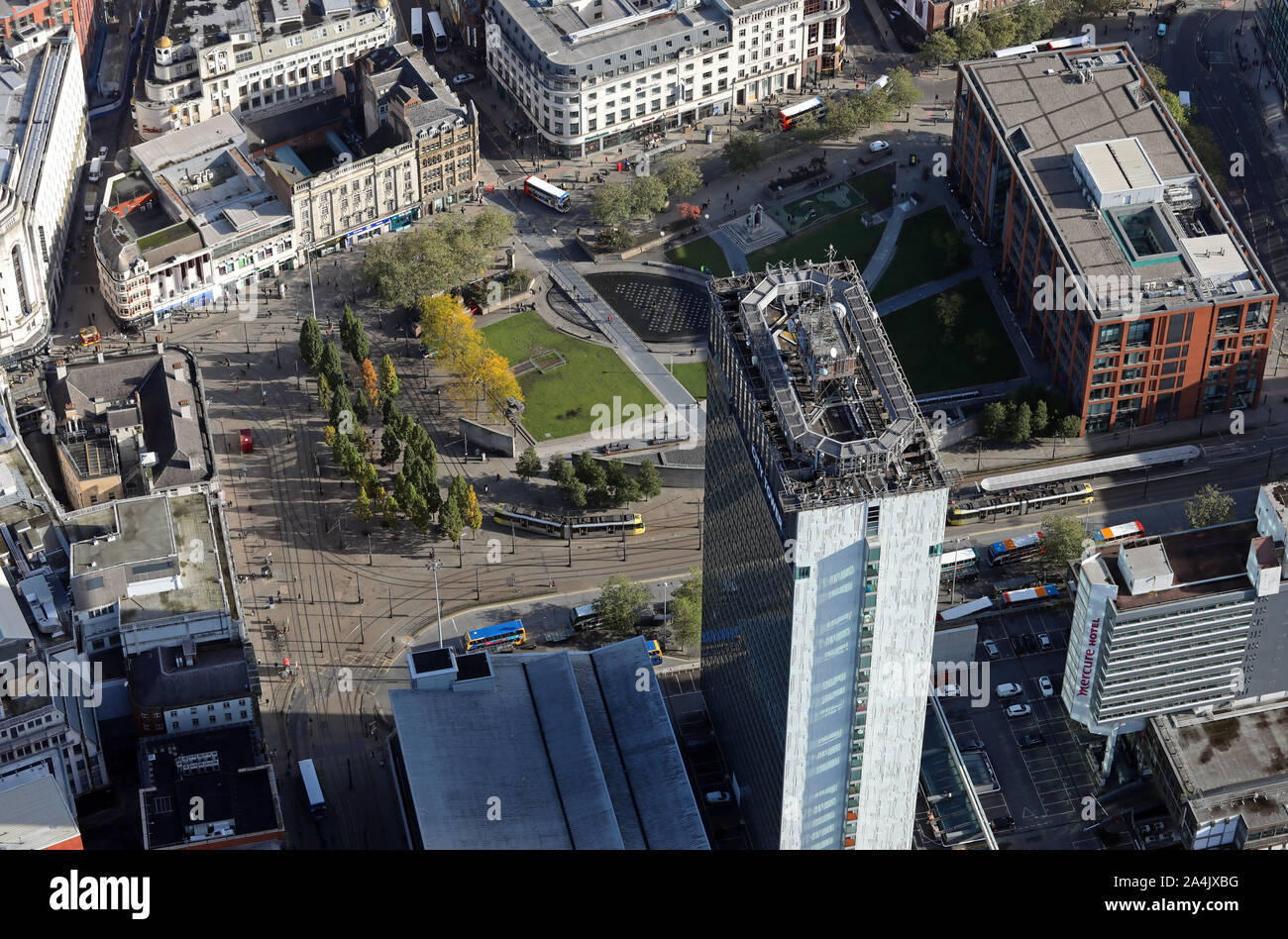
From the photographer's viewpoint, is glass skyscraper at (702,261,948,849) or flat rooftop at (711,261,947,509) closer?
flat rooftop at (711,261,947,509)

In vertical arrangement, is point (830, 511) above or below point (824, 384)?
below

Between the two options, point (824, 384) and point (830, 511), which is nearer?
point (830, 511)

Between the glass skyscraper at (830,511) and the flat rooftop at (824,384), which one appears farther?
the glass skyscraper at (830,511)
